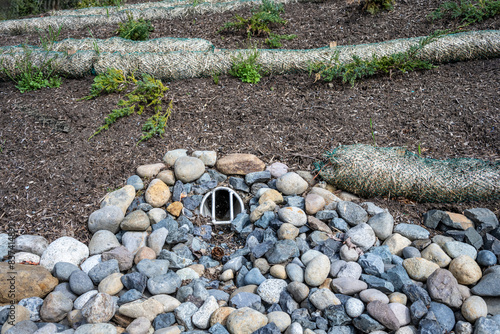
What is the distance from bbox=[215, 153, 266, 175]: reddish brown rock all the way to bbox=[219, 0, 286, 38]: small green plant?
2235 millimetres

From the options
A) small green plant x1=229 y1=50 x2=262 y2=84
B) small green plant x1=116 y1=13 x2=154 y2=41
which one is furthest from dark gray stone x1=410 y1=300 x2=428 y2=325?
small green plant x1=116 y1=13 x2=154 y2=41

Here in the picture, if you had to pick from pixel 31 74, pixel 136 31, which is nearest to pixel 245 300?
pixel 31 74

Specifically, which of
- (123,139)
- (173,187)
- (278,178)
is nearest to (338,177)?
(278,178)

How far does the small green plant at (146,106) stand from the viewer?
3354mm

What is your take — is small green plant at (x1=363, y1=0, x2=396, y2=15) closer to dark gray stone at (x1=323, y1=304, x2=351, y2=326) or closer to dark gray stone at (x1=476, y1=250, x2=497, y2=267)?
dark gray stone at (x1=476, y1=250, x2=497, y2=267)

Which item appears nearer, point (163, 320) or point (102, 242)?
point (163, 320)

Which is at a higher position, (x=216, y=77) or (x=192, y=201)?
(x=216, y=77)

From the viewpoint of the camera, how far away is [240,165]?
3053mm

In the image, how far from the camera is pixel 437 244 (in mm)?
2494

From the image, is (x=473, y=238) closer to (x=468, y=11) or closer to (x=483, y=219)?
(x=483, y=219)

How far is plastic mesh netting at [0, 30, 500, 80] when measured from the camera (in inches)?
150

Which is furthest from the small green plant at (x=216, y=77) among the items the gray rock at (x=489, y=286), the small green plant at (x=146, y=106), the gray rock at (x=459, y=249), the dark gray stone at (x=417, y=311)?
the gray rock at (x=489, y=286)

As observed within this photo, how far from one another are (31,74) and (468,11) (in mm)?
5189

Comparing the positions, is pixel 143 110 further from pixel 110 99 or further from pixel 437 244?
pixel 437 244
